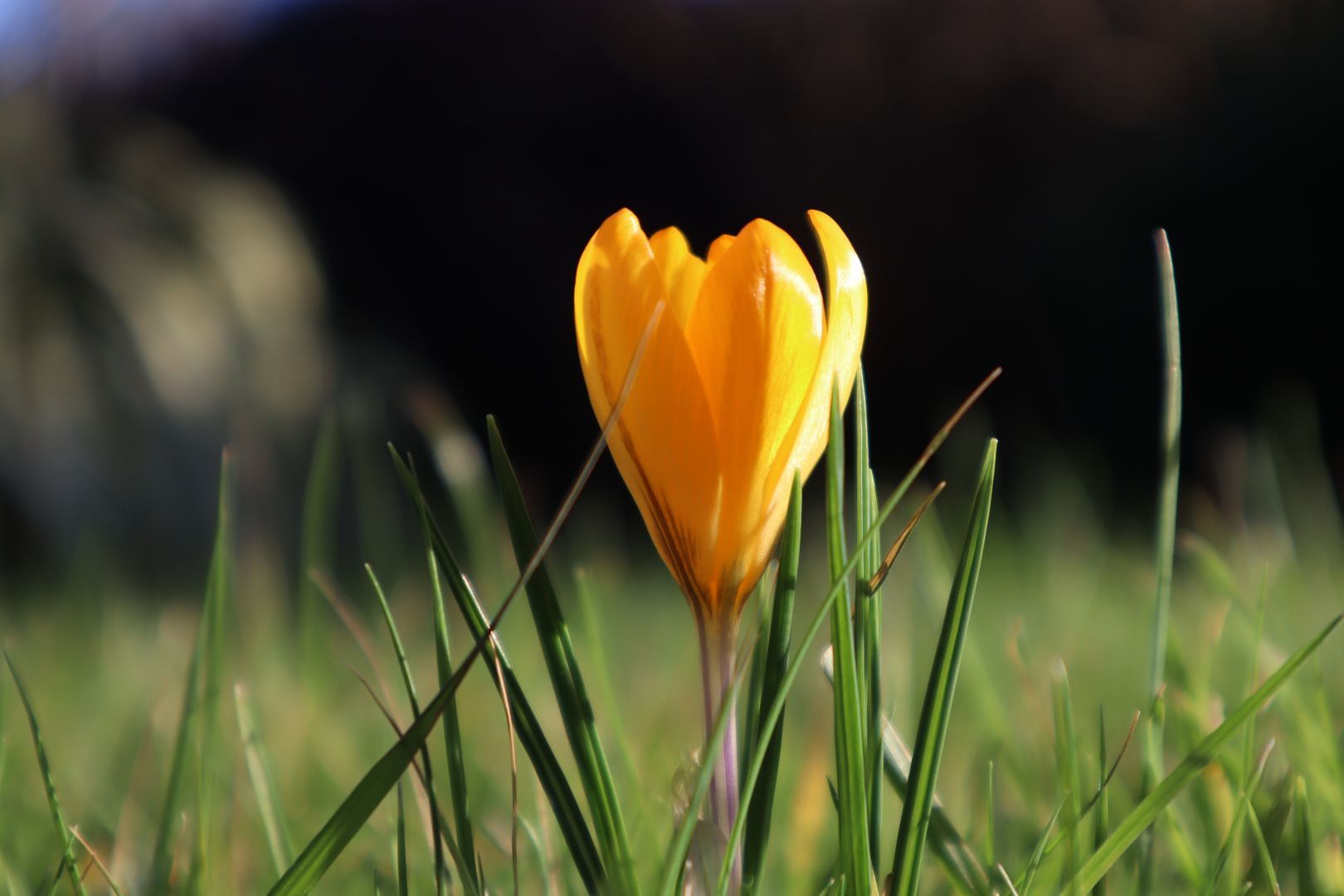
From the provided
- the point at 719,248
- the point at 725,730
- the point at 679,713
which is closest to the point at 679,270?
the point at 719,248

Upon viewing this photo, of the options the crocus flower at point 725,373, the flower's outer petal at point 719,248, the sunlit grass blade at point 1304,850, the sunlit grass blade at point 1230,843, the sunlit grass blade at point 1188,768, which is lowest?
the sunlit grass blade at point 1304,850

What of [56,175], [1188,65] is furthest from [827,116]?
[56,175]

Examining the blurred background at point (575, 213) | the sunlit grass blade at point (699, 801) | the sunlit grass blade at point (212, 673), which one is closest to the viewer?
the sunlit grass blade at point (699, 801)

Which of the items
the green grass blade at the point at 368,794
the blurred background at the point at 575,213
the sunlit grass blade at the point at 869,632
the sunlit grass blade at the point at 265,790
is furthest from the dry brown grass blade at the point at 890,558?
the blurred background at the point at 575,213

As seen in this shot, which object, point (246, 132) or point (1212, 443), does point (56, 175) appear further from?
point (1212, 443)

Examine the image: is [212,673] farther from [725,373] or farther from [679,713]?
[679,713]

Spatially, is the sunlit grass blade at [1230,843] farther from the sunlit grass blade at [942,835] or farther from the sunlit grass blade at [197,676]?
the sunlit grass blade at [197,676]

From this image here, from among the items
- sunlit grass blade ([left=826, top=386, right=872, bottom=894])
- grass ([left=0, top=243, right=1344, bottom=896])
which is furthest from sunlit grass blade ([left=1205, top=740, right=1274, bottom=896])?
sunlit grass blade ([left=826, top=386, right=872, bottom=894])
